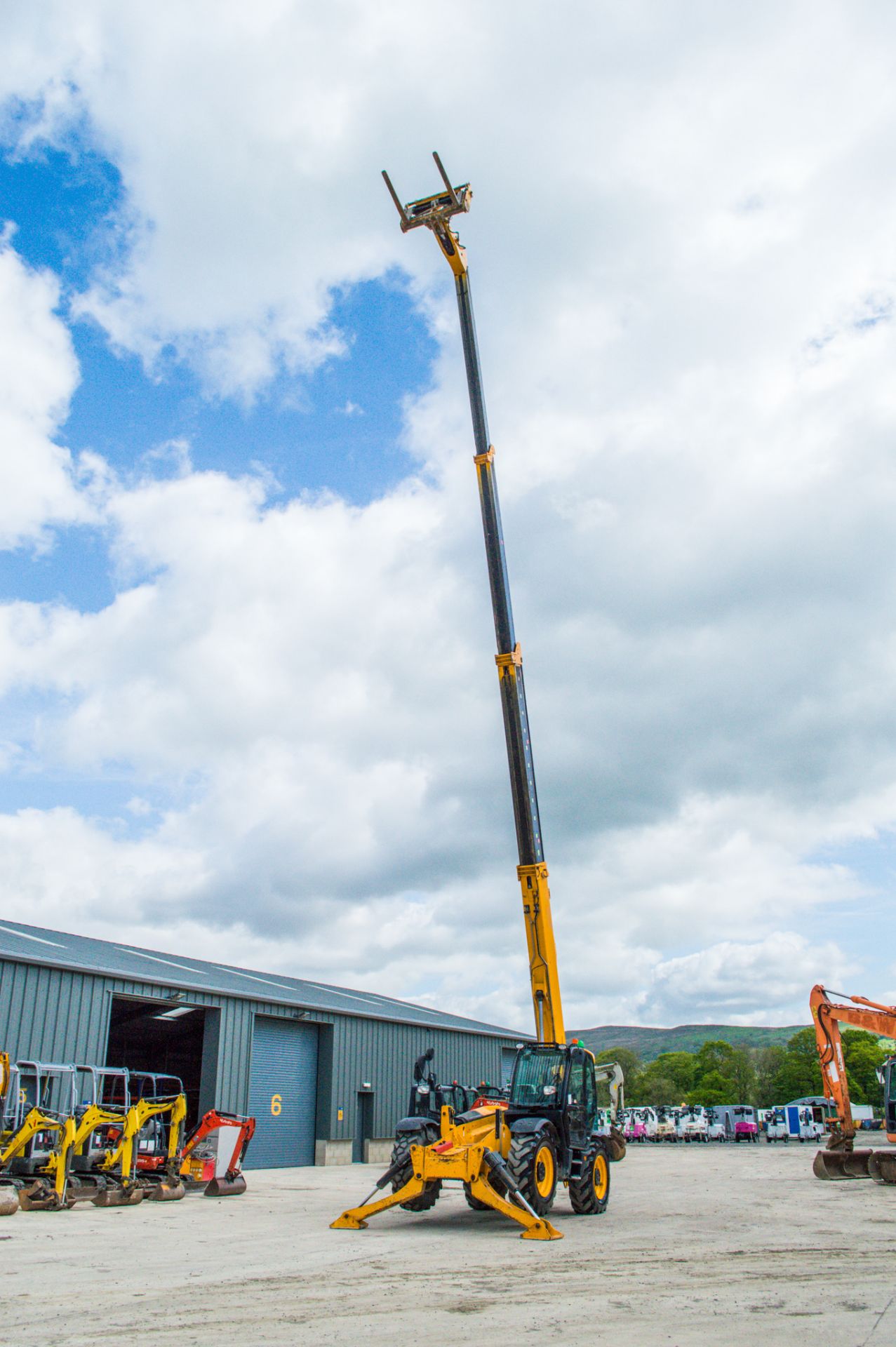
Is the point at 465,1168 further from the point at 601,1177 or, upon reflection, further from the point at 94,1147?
the point at 94,1147

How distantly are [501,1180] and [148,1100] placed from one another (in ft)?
32.6

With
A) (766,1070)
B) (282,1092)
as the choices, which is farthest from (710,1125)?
(766,1070)

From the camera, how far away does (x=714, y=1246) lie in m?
12.4

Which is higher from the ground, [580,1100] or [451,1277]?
[580,1100]

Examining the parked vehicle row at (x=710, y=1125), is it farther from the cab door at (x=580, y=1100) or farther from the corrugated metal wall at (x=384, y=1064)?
the cab door at (x=580, y=1100)

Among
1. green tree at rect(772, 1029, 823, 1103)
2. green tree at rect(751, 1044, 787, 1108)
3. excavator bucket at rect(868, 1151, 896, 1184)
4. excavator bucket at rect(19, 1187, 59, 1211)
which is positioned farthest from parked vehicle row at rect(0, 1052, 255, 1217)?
green tree at rect(751, 1044, 787, 1108)

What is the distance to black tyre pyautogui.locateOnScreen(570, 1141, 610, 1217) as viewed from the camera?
15.5 metres

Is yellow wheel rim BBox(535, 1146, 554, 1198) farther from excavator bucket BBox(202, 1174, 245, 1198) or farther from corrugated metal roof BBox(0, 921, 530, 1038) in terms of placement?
corrugated metal roof BBox(0, 921, 530, 1038)

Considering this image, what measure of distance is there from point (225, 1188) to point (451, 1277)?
12559 mm

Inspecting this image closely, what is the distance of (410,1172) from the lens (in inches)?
555

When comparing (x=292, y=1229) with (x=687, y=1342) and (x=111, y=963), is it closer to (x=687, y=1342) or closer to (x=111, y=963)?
(x=687, y=1342)

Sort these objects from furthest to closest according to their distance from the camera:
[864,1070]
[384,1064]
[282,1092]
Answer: [864,1070] → [384,1064] → [282,1092]

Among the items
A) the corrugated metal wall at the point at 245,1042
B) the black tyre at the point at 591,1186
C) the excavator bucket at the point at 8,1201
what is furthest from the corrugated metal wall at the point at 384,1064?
the black tyre at the point at 591,1186

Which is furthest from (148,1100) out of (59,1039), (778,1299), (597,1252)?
Answer: (778,1299)
